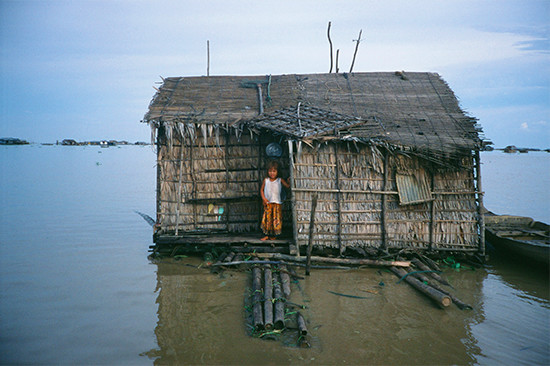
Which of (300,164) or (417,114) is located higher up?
(417,114)

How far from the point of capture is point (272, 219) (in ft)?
26.4

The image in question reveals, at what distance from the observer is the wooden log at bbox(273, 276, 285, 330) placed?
16.6ft

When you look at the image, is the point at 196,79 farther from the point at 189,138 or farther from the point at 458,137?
the point at 458,137

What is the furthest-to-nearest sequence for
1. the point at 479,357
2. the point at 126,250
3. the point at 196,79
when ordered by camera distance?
the point at 196,79, the point at 126,250, the point at 479,357

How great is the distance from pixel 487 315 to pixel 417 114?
4.74 metres

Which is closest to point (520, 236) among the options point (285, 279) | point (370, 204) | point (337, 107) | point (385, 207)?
point (385, 207)

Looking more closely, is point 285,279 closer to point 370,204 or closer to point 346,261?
point 346,261

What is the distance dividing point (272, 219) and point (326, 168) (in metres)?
1.63

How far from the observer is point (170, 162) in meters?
8.38

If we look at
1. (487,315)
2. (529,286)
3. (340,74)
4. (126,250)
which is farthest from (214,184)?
(529,286)

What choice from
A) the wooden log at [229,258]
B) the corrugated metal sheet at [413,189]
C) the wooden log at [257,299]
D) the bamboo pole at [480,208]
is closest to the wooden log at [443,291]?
the corrugated metal sheet at [413,189]

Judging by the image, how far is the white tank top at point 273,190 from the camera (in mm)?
7918

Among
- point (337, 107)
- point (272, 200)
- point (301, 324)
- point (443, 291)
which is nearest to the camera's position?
point (301, 324)

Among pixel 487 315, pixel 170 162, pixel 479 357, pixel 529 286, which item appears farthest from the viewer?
pixel 170 162
